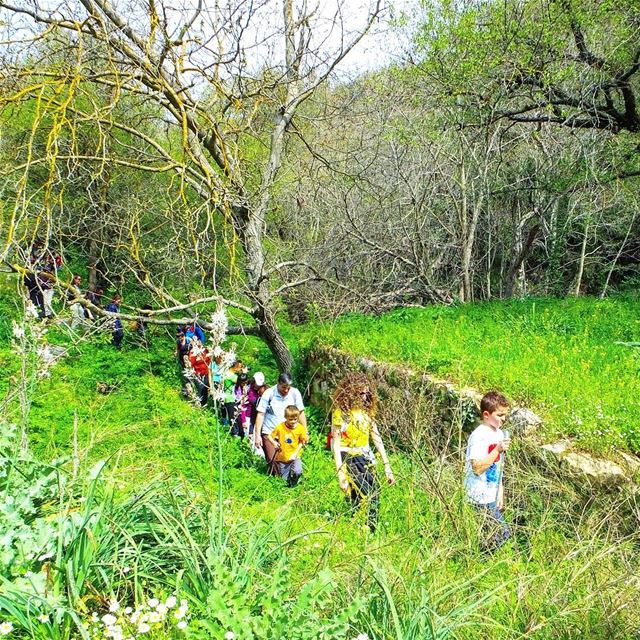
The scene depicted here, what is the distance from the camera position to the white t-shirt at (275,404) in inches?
262

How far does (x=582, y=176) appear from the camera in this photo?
34.4ft

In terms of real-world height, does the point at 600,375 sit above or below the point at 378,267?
below

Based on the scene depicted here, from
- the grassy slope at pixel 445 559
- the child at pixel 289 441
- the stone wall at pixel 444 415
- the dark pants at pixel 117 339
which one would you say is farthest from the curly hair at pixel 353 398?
the dark pants at pixel 117 339

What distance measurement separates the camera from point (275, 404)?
6656mm

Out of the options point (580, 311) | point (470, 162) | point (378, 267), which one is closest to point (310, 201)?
point (378, 267)

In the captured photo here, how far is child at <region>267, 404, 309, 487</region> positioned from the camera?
616 cm

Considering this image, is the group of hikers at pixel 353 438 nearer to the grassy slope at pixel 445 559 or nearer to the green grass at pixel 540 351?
the grassy slope at pixel 445 559

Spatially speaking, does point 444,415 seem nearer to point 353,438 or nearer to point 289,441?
point 289,441

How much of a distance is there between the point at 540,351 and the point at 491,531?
456cm

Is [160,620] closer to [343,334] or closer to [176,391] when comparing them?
[343,334]

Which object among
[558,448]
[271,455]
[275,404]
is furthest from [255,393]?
[558,448]

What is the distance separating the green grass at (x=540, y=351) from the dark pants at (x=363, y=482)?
3.51 ft

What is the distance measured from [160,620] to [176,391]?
353 inches

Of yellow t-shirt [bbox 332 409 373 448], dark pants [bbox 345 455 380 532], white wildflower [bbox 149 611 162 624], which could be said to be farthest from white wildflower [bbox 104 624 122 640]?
yellow t-shirt [bbox 332 409 373 448]
